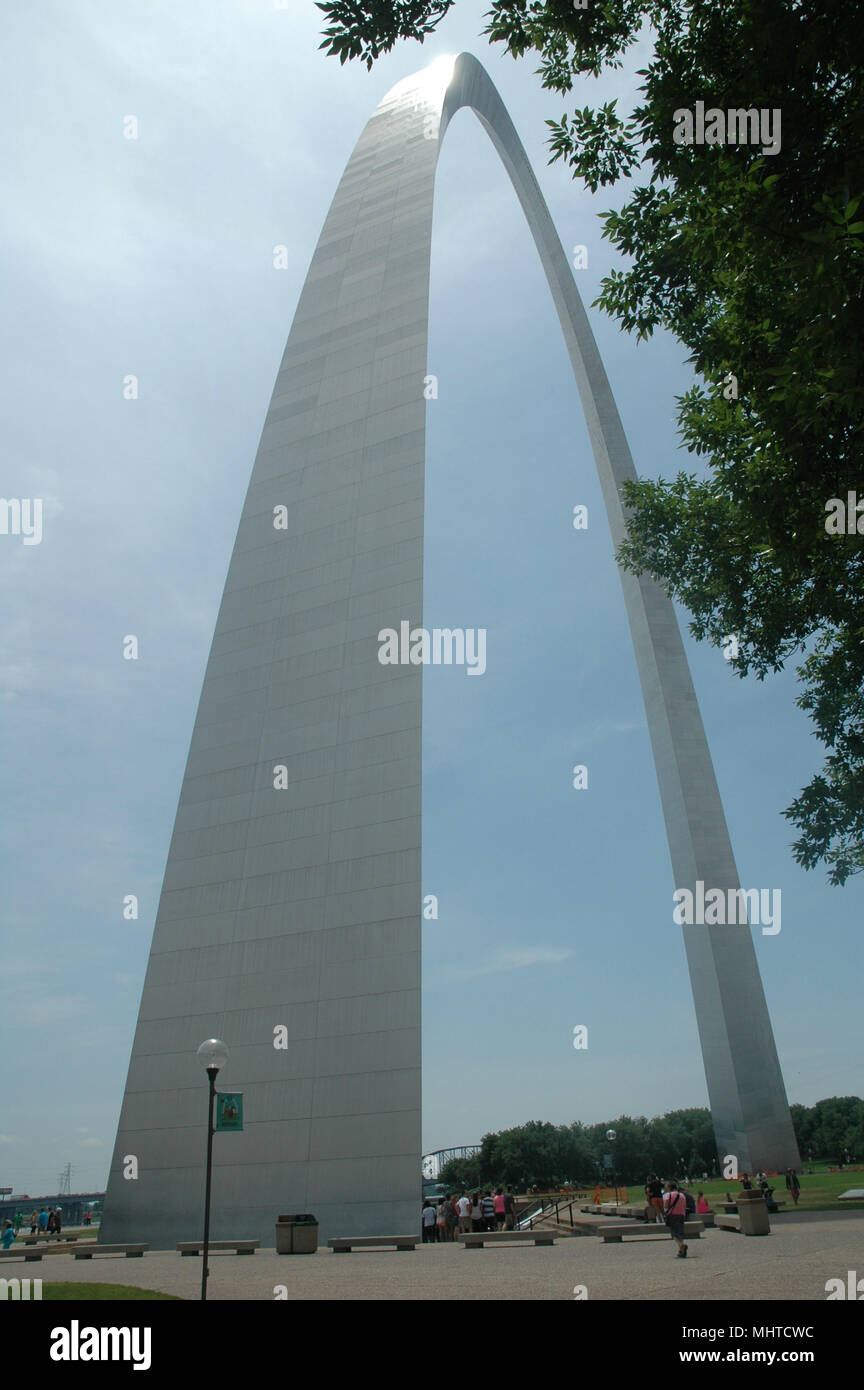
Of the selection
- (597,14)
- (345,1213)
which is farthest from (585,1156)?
(597,14)

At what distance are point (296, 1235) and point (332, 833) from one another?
908 centimetres

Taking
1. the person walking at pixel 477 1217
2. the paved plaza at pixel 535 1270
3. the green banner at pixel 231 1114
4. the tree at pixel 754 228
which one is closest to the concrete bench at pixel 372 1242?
the paved plaza at pixel 535 1270

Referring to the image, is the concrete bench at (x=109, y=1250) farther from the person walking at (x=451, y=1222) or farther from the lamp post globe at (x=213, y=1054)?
the lamp post globe at (x=213, y=1054)

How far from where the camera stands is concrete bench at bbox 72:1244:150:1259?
19.3 m

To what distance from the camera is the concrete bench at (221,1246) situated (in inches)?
730

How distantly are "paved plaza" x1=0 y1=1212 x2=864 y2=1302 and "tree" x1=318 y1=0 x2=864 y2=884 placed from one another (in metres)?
7.53

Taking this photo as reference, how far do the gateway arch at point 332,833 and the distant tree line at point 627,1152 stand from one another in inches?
3427

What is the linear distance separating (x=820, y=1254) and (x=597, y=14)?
14.9 metres

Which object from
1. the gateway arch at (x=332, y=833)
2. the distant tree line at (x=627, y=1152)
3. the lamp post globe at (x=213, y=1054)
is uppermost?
the gateway arch at (x=332, y=833)

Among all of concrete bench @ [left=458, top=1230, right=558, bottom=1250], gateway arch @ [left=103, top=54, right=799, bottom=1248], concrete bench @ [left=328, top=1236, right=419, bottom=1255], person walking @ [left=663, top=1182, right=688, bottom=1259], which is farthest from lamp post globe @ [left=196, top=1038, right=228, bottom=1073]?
gateway arch @ [left=103, top=54, right=799, bottom=1248]

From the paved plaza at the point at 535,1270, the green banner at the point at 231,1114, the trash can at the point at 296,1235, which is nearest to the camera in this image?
the paved plaza at the point at 535,1270

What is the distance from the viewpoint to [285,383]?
108 feet

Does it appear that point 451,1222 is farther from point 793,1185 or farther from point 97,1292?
point 97,1292
